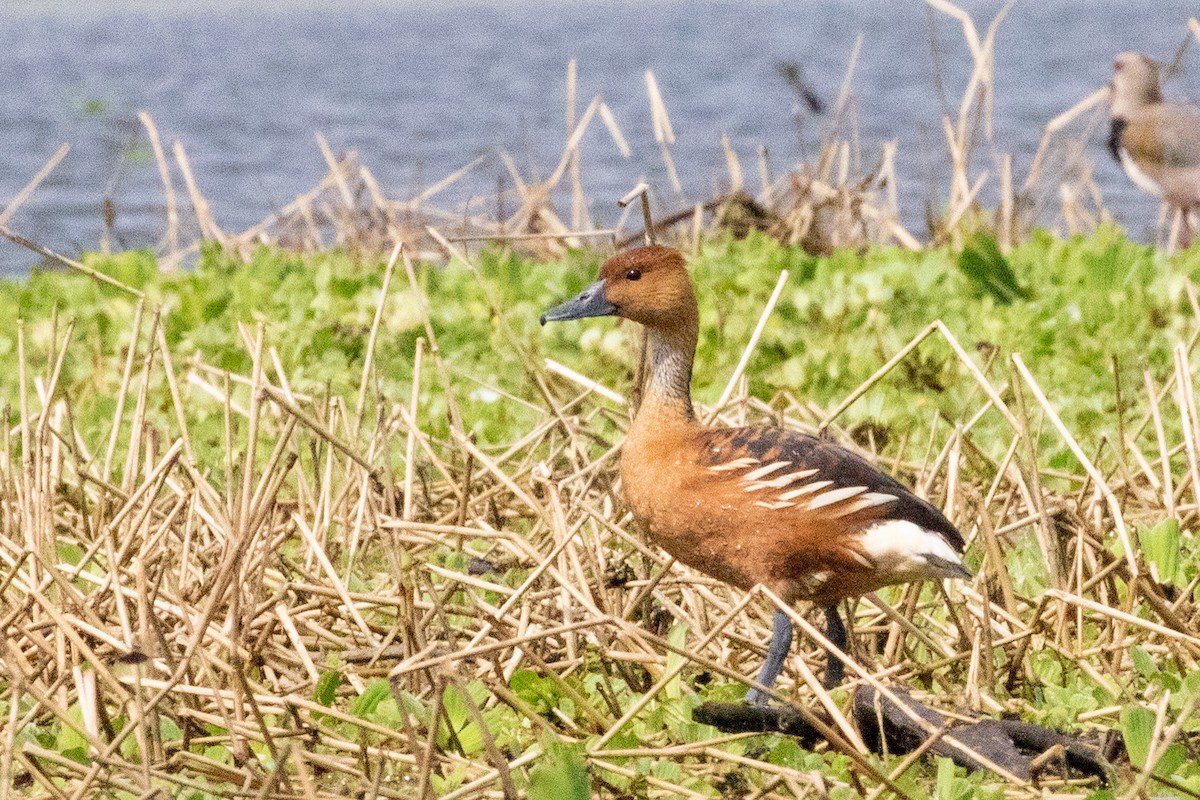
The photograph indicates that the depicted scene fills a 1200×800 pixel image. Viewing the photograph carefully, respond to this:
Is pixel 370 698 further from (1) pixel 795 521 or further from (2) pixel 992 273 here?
(2) pixel 992 273

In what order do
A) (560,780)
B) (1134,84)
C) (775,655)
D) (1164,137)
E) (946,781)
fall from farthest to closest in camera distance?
(1134,84) < (1164,137) < (775,655) < (946,781) < (560,780)

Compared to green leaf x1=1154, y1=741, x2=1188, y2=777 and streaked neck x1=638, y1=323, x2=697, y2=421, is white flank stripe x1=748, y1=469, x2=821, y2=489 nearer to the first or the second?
streaked neck x1=638, y1=323, x2=697, y2=421

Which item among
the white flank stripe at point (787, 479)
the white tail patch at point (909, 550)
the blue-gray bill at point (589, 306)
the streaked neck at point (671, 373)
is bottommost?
the white tail patch at point (909, 550)

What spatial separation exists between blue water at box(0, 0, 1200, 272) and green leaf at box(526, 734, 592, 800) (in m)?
6.21

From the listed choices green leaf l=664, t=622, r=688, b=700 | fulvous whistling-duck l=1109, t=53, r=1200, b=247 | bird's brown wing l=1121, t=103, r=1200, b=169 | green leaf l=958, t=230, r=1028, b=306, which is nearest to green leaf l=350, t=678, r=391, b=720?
green leaf l=664, t=622, r=688, b=700

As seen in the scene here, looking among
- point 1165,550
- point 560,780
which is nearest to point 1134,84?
point 1165,550

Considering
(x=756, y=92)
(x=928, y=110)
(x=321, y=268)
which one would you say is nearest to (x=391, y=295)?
(x=321, y=268)

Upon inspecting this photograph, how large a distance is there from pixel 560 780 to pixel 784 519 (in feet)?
3.23

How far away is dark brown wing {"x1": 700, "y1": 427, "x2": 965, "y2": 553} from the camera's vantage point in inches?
145

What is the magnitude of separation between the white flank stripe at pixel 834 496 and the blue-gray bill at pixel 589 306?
779mm

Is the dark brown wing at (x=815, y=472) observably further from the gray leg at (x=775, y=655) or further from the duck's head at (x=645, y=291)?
the duck's head at (x=645, y=291)

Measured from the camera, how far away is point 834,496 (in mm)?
3689

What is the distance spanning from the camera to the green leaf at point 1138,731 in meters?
3.08

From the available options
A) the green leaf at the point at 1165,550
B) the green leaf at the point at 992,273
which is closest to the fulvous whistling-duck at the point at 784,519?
the green leaf at the point at 1165,550
